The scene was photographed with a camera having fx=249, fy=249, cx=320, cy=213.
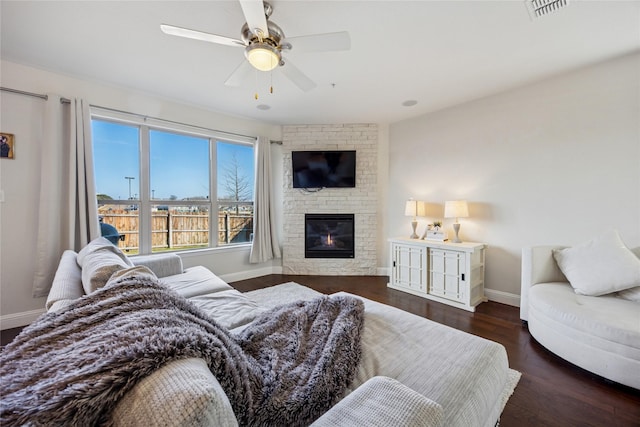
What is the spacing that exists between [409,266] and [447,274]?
0.48 m

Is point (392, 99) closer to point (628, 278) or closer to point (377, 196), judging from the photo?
point (377, 196)

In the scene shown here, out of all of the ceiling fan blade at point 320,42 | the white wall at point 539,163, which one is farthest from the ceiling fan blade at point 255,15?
the white wall at point 539,163

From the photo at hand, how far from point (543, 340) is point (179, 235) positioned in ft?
13.3

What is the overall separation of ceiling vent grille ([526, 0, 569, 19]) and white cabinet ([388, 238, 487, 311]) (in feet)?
6.66

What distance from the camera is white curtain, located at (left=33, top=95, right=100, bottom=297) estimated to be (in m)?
2.38

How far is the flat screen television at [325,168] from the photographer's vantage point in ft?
13.1

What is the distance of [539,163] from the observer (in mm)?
2676

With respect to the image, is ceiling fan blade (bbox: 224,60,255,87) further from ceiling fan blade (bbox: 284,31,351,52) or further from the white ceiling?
ceiling fan blade (bbox: 284,31,351,52)

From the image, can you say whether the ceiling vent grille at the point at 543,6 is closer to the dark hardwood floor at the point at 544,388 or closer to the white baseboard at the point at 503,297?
the dark hardwood floor at the point at 544,388

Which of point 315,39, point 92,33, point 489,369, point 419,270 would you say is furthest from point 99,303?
point 419,270

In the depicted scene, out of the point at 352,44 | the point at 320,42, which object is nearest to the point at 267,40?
the point at 320,42

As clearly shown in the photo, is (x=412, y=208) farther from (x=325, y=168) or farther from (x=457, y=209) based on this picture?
(x=325, y=168)

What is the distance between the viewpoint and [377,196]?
4102mm

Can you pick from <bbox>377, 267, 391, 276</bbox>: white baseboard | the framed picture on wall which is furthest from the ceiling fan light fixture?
<bbox>377, 267, 391, 276</bbox>: white baseboard
